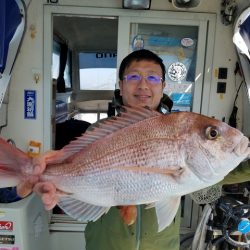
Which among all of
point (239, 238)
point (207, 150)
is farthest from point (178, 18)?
point (207, 150)

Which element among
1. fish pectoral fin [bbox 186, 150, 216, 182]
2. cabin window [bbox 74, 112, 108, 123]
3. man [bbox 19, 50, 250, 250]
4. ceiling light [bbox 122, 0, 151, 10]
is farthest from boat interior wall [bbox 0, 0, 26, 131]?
cabin window [bbox 74, 112, 108, 123]

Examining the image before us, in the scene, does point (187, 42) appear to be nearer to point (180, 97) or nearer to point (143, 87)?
point (180, 97)

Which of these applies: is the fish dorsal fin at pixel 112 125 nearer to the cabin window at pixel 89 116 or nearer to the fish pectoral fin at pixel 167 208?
the fish pectoral fin at pixel 167 208

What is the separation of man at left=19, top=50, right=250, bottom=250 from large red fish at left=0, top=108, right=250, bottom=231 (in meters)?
0.30

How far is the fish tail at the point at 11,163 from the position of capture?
0.99m

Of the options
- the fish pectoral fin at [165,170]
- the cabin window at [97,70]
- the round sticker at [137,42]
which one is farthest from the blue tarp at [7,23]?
the cabin window at [97,70]

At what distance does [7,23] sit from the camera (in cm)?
262

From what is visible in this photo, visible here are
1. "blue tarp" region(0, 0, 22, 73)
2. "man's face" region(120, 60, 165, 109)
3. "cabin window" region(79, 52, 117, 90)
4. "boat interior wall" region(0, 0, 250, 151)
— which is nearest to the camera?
"man's face" region(120, 60, 165, 109)

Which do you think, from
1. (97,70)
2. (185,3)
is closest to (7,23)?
(185,3)

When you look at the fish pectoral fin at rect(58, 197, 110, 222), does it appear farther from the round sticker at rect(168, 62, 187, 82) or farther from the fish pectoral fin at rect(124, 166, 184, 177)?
the round sticker at rect(168, 62, 187, 82)

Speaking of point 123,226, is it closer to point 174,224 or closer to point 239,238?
point 174,224

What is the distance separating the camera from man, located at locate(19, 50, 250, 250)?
1.33m

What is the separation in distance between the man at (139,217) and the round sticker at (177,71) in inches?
68.0

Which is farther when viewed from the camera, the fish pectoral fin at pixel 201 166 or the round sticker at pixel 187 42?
the round sticker at pixel 187 42
